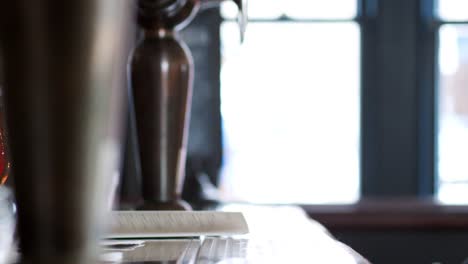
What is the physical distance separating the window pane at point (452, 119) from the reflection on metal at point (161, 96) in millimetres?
2850

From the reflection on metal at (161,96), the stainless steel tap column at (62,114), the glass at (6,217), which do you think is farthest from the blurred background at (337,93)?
the stainless steel tap column at (62,114)

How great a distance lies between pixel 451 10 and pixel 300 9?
2.22ft

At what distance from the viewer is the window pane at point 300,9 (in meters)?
3.38

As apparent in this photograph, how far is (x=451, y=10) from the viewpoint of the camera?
3.41 m

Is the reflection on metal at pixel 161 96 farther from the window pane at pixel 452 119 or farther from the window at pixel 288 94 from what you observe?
the window pane at pixel 452 119

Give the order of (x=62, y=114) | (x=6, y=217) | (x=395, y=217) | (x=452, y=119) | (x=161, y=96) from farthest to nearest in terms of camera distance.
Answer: (x=452, y=119) → (x=395, y=217) → (x=161, y=96) → (x=6, y=217) → (x=62, y=114)

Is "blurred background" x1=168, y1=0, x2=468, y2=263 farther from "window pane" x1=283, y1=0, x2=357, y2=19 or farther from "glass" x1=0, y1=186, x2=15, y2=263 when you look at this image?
"glass" x1=0, y1=186, x2=15, y2=263

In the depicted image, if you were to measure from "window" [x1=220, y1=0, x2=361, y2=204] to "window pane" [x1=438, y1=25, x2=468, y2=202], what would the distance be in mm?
402

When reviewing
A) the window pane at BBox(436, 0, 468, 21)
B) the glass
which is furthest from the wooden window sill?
the window pane at BBox(436, 0, 468, 21)

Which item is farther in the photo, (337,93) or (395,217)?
(337,93)

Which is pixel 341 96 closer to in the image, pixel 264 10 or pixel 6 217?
pixel 264 10

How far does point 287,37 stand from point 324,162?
58 cm

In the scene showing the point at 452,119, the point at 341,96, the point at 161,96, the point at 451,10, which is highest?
the point at 451,10

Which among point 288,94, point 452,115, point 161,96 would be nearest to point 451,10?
point 452,115
